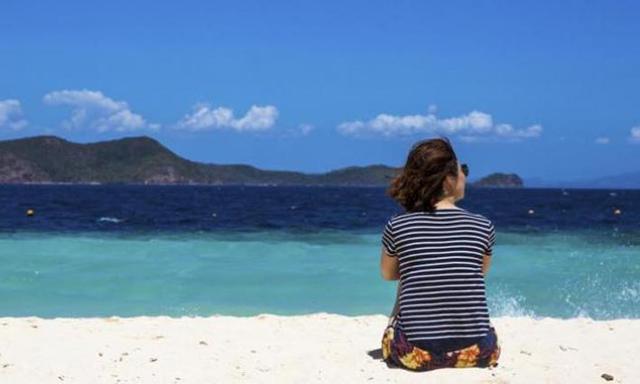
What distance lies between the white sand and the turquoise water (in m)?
3.25

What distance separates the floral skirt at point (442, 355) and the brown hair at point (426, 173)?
0.84m

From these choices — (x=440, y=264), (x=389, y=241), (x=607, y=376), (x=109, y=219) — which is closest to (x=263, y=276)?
(x=607, y=376)

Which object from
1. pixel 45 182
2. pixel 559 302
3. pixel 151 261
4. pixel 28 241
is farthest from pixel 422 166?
pixel 45 182

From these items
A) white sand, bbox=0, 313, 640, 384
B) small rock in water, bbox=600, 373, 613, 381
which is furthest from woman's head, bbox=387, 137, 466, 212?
small rock in water, bbox=600, 373, 613, 381

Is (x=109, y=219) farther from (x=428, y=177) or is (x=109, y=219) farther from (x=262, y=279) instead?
(x=428, y=177)

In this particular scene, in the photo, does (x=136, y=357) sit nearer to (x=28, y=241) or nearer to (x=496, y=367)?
(x=496, y=367)

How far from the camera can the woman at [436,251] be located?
5047 mm

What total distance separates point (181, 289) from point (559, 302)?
223 inches

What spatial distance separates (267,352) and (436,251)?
83.6 inches

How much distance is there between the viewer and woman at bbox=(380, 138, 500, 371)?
5.05m

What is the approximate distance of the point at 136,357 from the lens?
638 centimetres

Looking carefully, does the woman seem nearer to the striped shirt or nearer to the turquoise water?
the striped shirt

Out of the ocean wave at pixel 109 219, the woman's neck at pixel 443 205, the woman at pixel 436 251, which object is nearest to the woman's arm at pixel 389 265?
the woman at pixel 436 251

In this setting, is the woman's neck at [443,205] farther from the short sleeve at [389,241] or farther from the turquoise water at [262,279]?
the turquoise water at [262,279]
